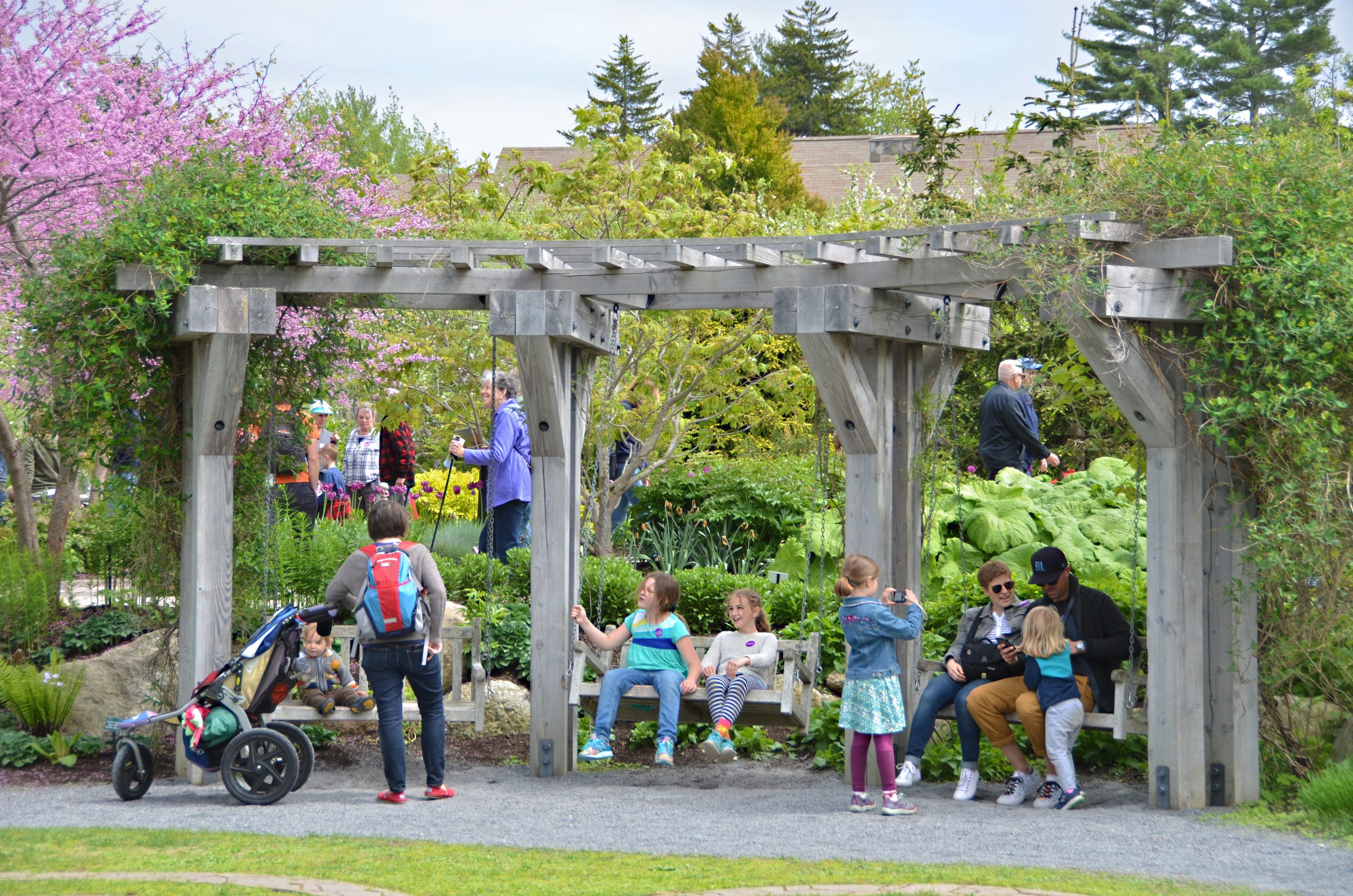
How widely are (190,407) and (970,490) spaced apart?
5456 millimetres

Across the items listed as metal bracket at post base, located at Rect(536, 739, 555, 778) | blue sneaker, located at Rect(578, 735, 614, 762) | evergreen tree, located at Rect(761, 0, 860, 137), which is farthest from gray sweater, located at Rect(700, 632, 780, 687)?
evergreen tree, located at Rect(761, 0, 860, 137)

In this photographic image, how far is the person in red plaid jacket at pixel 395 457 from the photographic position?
1177cm

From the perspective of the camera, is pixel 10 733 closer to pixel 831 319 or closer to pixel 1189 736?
pixel 831 319

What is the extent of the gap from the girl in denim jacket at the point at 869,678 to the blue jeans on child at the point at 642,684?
Answer: 0.90 meters

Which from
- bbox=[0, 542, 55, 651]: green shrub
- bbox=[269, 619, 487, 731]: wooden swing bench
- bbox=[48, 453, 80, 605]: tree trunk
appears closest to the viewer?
bbox=[269, 619, 487, 731]: wooden swing bench

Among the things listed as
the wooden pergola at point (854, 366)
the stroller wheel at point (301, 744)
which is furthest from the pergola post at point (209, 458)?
the stroller wheel at point (301, 744)

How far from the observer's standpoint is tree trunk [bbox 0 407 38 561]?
998 cm

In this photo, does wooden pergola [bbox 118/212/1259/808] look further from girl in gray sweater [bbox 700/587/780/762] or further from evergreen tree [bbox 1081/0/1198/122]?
evergreen tree [bbox 1081/0/1198/122]

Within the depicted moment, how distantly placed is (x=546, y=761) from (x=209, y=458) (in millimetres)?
2423

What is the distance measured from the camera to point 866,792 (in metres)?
6.69

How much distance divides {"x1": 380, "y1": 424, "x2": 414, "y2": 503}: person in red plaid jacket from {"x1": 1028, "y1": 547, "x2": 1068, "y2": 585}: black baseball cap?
6.33m

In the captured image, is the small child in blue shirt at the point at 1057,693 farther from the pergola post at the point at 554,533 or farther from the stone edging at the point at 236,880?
the stone edging at the point at 236,880

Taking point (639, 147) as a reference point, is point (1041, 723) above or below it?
below

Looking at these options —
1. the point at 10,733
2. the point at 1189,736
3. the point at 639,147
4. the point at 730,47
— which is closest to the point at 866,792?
the point at 1189,736
